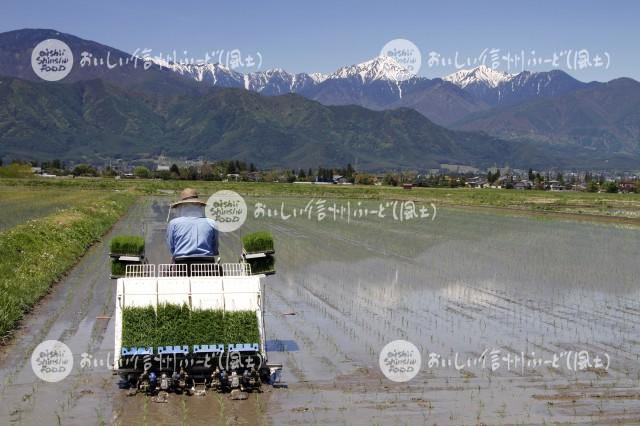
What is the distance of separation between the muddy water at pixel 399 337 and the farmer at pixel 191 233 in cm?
154

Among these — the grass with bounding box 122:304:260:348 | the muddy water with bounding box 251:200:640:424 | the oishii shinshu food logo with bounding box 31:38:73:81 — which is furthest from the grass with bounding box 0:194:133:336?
the oishii shinshu food logo with bounding box 31:38:73:81

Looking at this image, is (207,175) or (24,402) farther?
(207,175)

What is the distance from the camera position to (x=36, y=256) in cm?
2128

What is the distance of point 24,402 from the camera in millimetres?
9273

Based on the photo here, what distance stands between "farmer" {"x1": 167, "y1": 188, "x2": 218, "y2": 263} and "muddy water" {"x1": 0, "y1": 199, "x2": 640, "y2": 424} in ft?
5.06

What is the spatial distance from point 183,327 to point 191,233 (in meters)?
1.43

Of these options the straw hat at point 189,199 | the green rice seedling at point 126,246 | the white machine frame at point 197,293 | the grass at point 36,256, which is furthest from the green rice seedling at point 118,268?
the grass at point 36,256

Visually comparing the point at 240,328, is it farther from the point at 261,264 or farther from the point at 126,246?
the point at 126,246

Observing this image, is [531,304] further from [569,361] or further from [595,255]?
[595,255]

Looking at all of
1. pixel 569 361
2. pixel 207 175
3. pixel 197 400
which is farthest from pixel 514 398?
pixel 207 175

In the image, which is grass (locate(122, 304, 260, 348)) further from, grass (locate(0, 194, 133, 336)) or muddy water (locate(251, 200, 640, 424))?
grass (locate(0, 194, 133, 336))

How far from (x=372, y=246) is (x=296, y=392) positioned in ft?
66.0

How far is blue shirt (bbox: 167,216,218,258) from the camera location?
10.6 m

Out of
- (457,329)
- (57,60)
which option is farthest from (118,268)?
(57,60)
